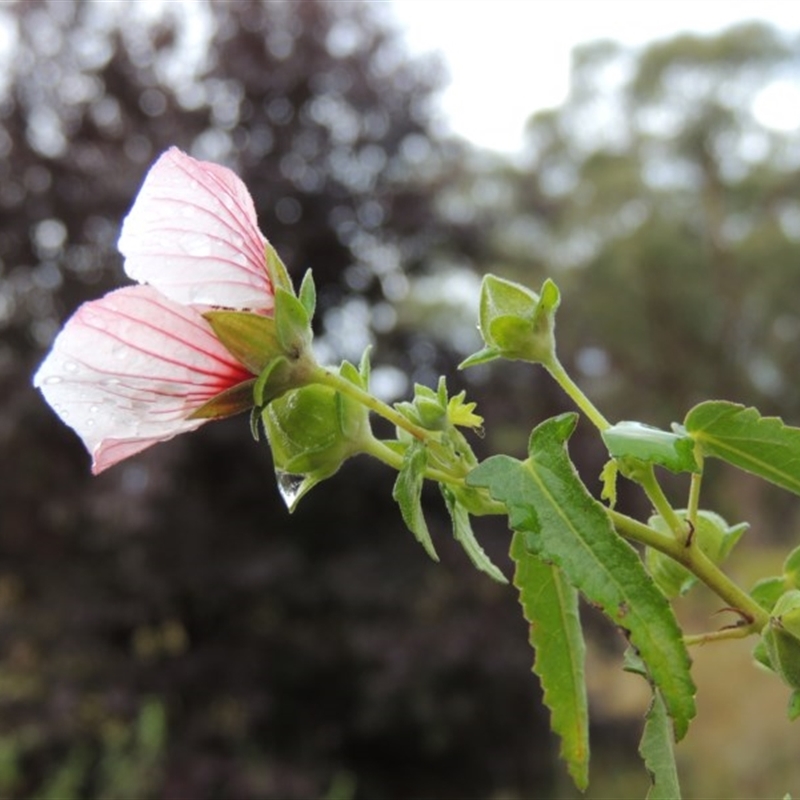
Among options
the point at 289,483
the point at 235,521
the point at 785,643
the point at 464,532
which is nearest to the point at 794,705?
the point at 785,643

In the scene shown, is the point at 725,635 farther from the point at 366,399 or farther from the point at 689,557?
the point at 366,399

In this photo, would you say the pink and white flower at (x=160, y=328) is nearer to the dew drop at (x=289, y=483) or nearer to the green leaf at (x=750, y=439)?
the dew drop at (x=289, y=483)

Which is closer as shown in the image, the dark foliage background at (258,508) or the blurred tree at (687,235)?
the dark foliage background at (258,508)

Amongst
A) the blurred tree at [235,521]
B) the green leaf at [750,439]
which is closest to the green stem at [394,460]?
the green leaf at [750,439]

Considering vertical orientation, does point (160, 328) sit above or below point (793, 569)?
Result: above

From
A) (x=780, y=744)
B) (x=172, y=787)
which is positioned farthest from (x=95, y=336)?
(x=780, y=744)

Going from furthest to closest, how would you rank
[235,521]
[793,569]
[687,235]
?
[687,235] → [235,521] → [793,569]
